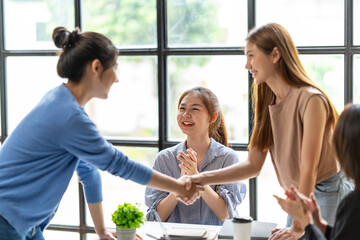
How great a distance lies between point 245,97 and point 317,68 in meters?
0.47

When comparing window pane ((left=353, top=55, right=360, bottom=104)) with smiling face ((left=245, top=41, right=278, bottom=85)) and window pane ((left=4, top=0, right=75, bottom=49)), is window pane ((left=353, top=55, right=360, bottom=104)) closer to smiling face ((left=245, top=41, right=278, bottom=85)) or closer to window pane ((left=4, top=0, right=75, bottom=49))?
smiling face ((left=245, top=41, right=278, bottom=85))

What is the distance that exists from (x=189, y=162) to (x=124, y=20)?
3.94ft

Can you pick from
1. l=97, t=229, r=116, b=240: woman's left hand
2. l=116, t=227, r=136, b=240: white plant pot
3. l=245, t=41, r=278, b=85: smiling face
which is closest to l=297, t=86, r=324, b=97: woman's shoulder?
l=245, t=41, r=278, b=85: smiling face

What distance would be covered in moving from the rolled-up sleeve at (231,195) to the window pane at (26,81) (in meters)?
1.46

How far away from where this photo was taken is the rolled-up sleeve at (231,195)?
2709mm

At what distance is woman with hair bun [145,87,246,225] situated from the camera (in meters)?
2.71

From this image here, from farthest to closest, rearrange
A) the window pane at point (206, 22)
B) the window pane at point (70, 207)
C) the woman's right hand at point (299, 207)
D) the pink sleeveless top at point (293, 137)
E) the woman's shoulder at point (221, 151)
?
1. the window pane at point (70, 207)
2. the window pane at point (206, 22)
3. the woman's shoulder at point (221, 151)
4. the pink sleeveless top at point (293, 137)
5. the woman's right hand at point (299, 207)

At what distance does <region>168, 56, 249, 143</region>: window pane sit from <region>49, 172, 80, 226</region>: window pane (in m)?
0.86

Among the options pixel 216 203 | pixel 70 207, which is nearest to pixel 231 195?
pixel 216 203

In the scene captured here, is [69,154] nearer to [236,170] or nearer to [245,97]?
[236,170]

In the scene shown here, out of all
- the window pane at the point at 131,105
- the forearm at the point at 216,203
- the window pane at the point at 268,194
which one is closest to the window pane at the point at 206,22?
the window pane at the point at 131,105

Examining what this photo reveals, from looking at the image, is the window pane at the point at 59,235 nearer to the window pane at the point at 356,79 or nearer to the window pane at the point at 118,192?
the window pane at the point at 118,192

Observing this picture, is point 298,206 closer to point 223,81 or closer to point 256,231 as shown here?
point 256,231

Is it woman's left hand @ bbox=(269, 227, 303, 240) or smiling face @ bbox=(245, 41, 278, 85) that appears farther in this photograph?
smiling face @ bbox=(245, 41, 278, 85)
